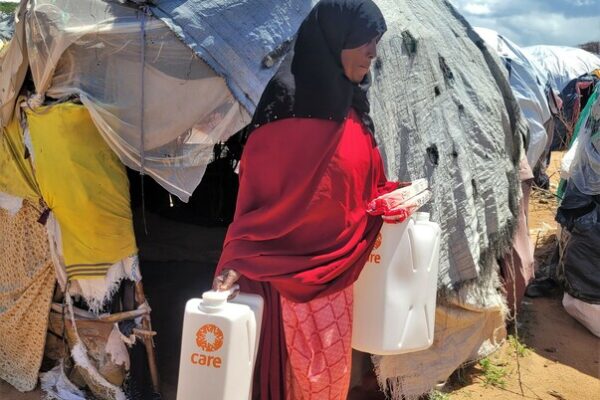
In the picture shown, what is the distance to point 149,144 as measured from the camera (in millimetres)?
3092

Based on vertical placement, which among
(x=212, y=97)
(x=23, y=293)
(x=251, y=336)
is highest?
(x=212, y=97)

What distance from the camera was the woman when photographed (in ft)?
6.93

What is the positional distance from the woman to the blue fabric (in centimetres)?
80

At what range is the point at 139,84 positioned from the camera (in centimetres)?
308

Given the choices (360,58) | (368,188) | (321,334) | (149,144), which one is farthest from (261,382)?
(149,144)

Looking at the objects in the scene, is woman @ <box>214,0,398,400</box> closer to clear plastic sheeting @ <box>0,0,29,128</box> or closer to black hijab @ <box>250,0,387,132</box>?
black hijab @ <box>250,0,387,132</box>

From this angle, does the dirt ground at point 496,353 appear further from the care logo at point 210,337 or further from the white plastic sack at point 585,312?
the care logo at point 210,337

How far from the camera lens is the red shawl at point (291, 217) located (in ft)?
6.93

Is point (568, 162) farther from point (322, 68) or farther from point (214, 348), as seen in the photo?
point (214, 348)

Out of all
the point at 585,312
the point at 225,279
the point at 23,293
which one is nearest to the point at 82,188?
the point at 23,293

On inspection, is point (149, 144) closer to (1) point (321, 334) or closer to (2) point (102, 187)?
(2) point (102, 187)

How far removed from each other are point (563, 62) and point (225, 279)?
1458cm

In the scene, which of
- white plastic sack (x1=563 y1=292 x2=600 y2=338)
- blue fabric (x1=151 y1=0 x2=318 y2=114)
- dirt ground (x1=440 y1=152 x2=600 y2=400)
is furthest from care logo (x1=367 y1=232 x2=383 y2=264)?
white plastic sack (x1=563 y1=292 x2=600 y2=338)

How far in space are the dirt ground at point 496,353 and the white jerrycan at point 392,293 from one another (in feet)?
4.18
